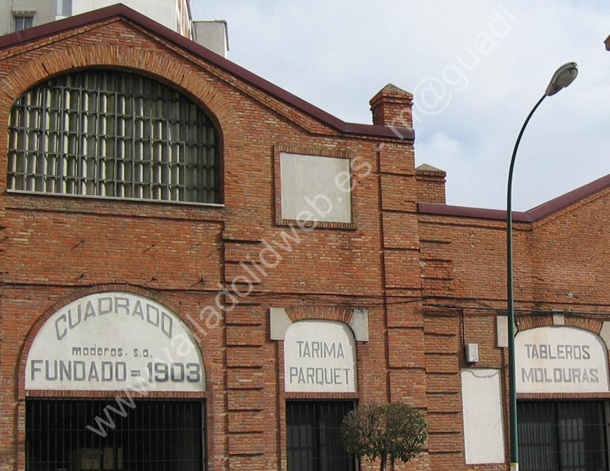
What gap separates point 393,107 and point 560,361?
6.66 meters

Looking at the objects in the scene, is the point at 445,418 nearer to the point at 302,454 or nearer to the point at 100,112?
the point at 302,454

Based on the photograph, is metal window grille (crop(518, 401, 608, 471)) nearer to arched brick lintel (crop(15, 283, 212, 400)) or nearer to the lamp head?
arched brick lintel (crop(15, 283, 212, 400))

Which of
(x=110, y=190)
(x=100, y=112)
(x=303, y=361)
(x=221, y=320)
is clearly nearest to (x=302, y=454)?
(x=303, y=361)

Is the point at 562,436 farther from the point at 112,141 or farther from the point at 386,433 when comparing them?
the point at 112,141

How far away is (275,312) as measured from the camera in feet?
63.4

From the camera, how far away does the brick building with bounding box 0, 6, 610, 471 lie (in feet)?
58.8

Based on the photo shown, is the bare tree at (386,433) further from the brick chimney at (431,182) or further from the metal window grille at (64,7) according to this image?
the metal window grille at (64,7)

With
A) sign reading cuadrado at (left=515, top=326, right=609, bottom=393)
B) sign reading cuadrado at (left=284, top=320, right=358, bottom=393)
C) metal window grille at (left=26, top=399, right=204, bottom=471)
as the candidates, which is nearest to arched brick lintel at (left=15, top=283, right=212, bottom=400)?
metal window grille at (left=26, top=399, right=204, bottom=471)

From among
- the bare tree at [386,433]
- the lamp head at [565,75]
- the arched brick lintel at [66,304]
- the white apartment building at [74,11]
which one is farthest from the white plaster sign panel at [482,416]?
the white apartment building at [74,11]

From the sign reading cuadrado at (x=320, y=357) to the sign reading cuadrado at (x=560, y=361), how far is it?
4.06 meters

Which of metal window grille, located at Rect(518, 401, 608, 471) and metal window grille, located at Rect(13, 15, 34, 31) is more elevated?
metal window grille, located at Rect(13, 15, 34, 31)

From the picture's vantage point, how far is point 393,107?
21.4 meters

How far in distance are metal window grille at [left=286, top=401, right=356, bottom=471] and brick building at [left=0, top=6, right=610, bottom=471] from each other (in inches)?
1.5

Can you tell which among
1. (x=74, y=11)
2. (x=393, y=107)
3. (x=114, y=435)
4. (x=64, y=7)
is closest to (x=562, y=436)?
(x=393, y=107)
